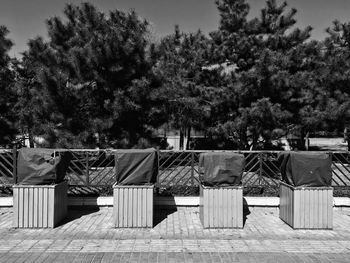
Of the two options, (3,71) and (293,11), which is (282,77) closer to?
(293,11)

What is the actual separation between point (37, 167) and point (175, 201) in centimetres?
336

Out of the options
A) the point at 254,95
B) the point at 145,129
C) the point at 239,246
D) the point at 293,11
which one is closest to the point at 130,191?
the point at 239,246

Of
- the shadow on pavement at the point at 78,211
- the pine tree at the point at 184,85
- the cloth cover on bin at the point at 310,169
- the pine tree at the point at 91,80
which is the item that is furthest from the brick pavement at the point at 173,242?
the pine tree at the point at 184,85

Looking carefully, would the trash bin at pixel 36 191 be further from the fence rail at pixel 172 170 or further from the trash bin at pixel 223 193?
the trash bin at pixel 223 193

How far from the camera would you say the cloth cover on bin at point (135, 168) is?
6359mm

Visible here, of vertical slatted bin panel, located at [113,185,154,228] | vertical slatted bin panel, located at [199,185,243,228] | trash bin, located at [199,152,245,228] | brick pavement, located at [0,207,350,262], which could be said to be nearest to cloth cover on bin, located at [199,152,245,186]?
trash bin, located at [199,152,245,228]

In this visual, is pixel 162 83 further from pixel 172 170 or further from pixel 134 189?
pixel 134 189

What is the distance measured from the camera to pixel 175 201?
A: 7762mm

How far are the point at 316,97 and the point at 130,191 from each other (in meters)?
11.0

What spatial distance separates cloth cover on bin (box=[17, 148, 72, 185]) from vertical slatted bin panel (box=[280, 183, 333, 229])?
16.0ft

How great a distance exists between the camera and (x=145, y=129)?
13.1 meters

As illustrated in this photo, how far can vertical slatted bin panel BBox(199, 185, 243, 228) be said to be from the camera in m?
6.23

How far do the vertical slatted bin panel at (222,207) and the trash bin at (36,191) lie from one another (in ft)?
10.0

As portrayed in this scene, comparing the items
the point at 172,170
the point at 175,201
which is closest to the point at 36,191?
the point at 175,201
